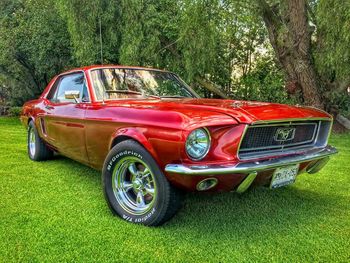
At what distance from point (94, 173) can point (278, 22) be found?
790 centimetres

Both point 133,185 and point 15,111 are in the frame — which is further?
point 15,111

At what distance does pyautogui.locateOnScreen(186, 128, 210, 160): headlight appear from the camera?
9.39 ft

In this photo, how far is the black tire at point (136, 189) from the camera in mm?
3035

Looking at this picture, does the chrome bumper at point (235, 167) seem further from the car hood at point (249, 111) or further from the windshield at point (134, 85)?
the windshield at point (134, 85)

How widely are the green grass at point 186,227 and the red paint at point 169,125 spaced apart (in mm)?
469

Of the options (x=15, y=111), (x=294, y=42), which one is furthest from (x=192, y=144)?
(x=15, y=111)

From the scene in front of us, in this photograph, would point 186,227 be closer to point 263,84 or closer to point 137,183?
point 137,183

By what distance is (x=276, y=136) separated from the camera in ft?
10.7

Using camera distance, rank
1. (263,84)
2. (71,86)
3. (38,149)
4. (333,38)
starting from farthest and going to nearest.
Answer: (263,84) < (333,38) < (38,149) < (71,86)

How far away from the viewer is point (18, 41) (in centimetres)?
1702

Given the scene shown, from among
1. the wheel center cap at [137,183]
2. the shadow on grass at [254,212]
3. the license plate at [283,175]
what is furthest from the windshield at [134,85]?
the license plate at [283,175]

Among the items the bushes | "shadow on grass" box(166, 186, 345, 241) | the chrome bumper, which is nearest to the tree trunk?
"shadow on grass" box(166, 186, 345, 241)

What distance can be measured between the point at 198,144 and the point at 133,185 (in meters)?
0.93

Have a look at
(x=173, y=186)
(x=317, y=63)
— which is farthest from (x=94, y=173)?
(x=317, y=63)
